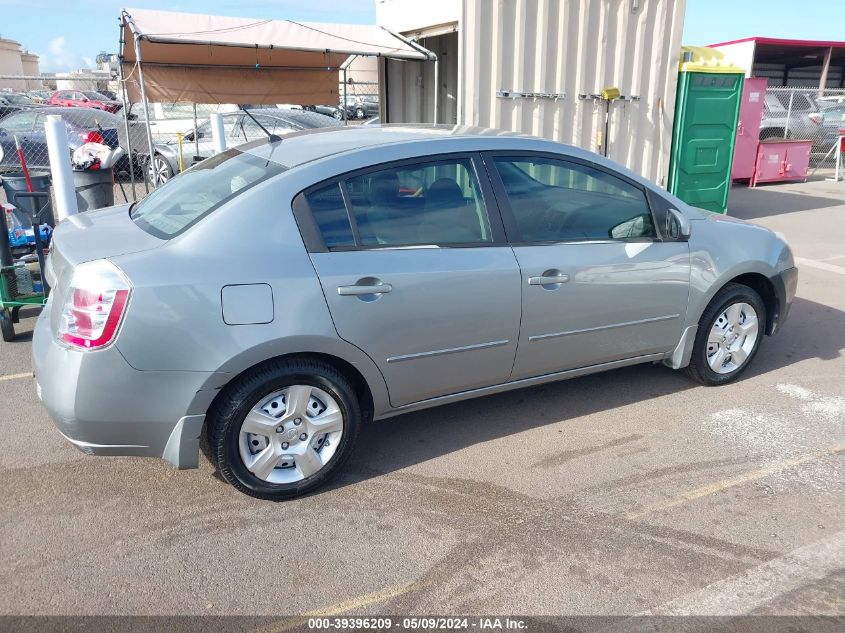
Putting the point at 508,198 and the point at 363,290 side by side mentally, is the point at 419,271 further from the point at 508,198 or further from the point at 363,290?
the point at 508,198

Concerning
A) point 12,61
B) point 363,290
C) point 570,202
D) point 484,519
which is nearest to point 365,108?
point 570,202

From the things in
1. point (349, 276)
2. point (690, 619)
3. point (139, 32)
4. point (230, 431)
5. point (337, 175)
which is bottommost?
point (690, 619)

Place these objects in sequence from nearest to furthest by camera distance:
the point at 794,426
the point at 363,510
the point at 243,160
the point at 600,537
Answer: the point at 600,537 < the point at 363,510 < the point at 243,160 < the point at 794,426

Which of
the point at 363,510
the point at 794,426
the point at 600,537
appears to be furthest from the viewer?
the point at 794,426

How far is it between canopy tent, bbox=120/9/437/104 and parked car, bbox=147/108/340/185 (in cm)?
291

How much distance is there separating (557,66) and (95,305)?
6940 mm

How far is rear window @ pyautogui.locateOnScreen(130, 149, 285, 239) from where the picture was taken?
10.6 feet

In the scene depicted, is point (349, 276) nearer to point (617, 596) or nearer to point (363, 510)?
point (363, 510)

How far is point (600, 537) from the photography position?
3.00 m

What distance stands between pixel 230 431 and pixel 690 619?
201 centimetres

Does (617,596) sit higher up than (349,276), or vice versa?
(349,276)

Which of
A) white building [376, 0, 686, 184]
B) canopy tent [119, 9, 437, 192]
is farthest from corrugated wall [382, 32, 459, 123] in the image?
canopy tent [119, 9, 437, 192]

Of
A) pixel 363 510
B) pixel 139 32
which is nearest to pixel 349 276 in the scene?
pixel 363 510

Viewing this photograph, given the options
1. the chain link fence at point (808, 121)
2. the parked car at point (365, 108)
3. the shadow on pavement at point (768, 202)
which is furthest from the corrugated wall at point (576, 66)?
the parked car at point (365, 108)
